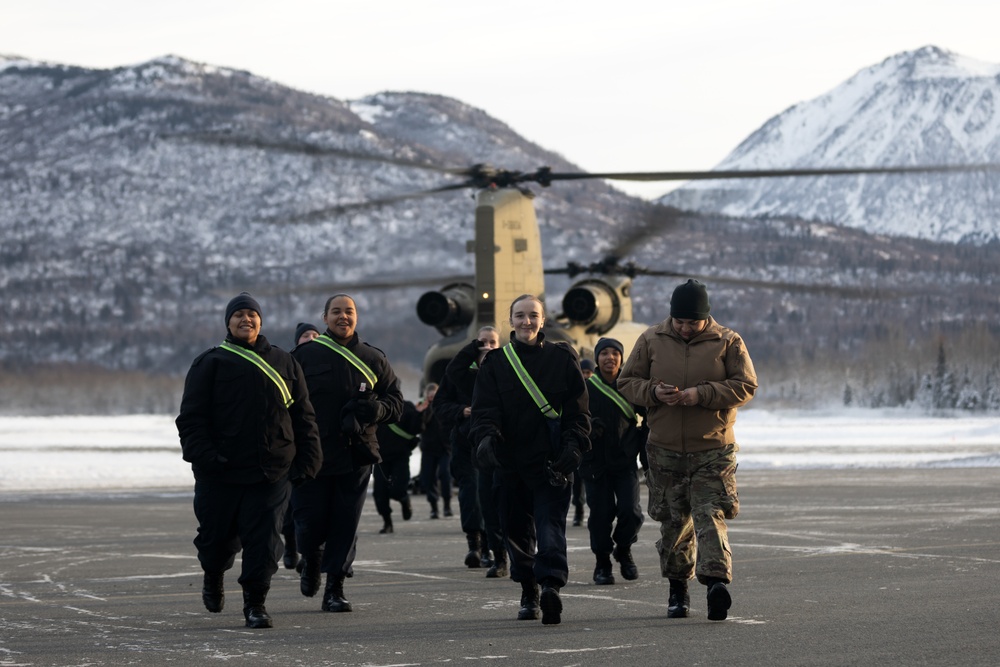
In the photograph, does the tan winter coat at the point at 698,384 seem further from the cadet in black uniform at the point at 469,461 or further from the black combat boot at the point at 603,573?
the black combat boot at the point at 603,573

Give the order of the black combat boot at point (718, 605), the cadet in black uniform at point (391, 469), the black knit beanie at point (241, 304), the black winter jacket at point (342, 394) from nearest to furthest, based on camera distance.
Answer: the black combat boot at point (718, 605) → the black knit beanie at point (241, 304) → the black winter jacket at point (342, 394) → the cadet in black uniform at point (391, 469)

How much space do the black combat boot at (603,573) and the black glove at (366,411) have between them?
2.44 metres

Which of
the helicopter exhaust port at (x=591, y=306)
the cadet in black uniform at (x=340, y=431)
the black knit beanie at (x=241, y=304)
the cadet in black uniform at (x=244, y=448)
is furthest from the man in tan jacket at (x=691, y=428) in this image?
the helicopter exhaust port at (x=591, y=306)

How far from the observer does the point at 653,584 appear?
1191 cm

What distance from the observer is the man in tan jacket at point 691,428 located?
973 cm

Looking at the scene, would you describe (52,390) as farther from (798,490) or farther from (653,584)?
(653,584)

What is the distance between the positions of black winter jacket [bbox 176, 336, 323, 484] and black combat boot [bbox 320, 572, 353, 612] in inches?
36.4

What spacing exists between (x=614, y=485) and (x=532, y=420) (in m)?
2.71

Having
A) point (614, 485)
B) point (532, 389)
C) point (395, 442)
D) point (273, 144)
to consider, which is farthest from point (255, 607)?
point (273, 144)

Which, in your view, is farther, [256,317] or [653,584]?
[653,584]

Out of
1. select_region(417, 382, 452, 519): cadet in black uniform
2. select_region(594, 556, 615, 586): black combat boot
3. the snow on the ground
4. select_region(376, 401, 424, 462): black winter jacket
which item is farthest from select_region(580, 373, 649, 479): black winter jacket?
the snow on the ground

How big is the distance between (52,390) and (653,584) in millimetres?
90123

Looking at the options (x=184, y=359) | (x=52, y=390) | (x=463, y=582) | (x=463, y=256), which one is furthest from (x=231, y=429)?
(x=463, y=256)

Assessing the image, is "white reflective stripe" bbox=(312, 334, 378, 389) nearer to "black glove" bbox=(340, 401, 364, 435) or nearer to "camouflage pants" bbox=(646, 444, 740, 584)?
"black glove" bbox=(340, 401, 364, 435)
